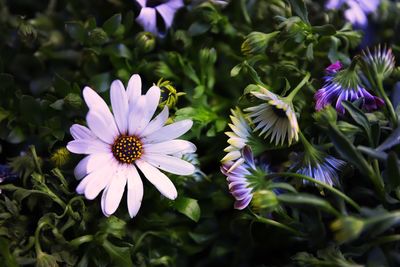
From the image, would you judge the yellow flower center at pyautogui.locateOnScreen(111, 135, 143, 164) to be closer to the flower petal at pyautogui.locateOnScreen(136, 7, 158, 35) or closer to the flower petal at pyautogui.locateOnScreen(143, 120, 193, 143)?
the flower petal at pyautogui.locateOnScreen(143, 120, 193, 143)

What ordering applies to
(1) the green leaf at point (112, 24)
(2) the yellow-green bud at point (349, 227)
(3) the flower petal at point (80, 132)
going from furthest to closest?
(1) the green leaf at point (112, 24) < (3) the flower petal at point (80, 132) < (2) the yellow-green bud at point (349, 227)

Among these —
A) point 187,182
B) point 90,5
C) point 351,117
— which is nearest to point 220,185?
point 187,182

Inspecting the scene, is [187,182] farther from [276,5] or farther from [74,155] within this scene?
[276,5]

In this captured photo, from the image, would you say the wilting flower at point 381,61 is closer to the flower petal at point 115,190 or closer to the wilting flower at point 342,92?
the wilting flower at point 342,92

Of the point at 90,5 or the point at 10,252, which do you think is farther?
the point at 90,5

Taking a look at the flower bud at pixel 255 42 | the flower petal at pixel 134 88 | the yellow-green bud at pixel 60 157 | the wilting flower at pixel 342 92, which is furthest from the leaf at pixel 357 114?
the yellow-green bud at pixel 60 157
